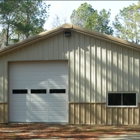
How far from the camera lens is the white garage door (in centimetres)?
1295

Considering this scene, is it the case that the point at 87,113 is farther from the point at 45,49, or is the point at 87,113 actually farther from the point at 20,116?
the point at 45,49

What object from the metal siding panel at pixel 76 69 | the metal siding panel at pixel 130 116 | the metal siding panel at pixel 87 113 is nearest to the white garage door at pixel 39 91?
the metal siding panel at pixel 76 69

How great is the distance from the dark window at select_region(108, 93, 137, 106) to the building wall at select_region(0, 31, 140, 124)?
225mm

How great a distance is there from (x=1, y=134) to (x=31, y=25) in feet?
104

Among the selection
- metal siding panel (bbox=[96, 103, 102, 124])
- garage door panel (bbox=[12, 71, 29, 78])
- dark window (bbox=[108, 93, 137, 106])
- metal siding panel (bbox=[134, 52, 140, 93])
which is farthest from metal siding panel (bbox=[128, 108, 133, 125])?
garage door panel (bbox=[12, 71, 29, 78])

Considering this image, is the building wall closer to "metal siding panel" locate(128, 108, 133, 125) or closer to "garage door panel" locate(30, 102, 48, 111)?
"metal siding panel" locate(128, 108, 133, 125)

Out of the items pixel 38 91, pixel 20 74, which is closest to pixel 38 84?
pixel 38 91

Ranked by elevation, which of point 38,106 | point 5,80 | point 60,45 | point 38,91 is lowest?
point 38,106

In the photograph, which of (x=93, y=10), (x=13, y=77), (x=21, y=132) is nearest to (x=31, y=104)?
(x=13, y=77)

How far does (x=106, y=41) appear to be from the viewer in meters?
12.6

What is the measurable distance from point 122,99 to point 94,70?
1.66m

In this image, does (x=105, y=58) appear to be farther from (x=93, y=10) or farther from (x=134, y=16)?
(x=93, y=10)

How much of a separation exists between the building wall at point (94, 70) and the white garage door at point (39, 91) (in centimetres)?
40

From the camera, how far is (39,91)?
13.1m
